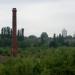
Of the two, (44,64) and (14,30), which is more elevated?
(14,30)

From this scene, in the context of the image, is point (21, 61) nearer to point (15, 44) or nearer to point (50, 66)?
point (50, 66)

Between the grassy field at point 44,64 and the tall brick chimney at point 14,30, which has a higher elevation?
the tall brick chimney at point 14,30

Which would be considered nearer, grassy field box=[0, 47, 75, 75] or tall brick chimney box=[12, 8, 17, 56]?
grassy field box=[0, 47, 75, 75]

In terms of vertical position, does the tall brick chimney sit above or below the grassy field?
above

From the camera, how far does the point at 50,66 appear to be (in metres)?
20.1

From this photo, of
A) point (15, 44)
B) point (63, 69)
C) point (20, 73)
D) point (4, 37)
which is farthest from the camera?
point (4, 37)

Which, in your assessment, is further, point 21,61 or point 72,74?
point 72,74

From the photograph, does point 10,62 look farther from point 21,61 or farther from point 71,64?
point 71,64

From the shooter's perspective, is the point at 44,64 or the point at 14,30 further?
the point at 14,30

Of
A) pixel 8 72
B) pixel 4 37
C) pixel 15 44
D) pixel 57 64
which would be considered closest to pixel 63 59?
pixel 57 64

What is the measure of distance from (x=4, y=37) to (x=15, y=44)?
36.1 feet

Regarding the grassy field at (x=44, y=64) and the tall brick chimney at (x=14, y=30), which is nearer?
the grassy field at (x=44, y=64)

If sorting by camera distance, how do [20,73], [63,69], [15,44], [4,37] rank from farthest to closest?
[4,37] < [15,44] < [63,69] < [20,73]

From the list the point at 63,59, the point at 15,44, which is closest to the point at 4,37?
the point at 15,44
